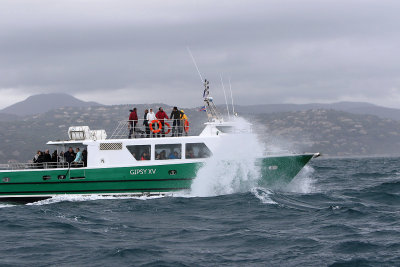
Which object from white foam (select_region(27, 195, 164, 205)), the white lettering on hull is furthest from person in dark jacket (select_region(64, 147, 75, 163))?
the white lettering on hull

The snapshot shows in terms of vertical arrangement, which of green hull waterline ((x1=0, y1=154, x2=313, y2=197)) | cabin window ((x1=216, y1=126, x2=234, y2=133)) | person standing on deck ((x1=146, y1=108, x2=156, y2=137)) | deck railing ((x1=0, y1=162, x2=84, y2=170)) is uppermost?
person standing on deck ((x1=146, y1=108, x2=156, y2=137))

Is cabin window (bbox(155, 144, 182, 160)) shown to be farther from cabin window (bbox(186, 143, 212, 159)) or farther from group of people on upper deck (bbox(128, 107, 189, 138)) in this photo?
group of people on upper deck (bbox(128, 107, 189, 138))

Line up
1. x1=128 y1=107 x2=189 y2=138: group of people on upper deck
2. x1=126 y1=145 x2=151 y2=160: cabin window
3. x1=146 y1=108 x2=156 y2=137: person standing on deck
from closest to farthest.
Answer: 1. x1=126 y1=145 x2=151 y2=160: cabin window
2. x1=128 y1=107 x2=189 y2=138: group of people on upper deck
3. x1=146 y1=108 x2=156 y2=137: person standing on deck

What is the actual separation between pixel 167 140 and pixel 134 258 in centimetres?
1098

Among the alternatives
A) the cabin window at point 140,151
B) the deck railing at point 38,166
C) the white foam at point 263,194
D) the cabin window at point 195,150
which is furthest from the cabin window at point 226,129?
the deck railing at point 38,166

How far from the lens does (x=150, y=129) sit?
23.0m

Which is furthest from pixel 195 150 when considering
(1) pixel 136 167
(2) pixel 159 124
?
(1) pixel 136 167

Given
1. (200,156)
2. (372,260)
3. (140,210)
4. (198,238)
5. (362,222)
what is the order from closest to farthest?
(372,260) < (198,238) < (362,222) < (140,210) < (200,156)

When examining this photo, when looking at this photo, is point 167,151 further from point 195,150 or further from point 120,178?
point 120,178

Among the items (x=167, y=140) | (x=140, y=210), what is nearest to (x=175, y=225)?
(x=140, y=210)

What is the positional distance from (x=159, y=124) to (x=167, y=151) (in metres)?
1.43

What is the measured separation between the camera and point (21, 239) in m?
14.4

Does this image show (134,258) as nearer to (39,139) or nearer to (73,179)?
(73,179)

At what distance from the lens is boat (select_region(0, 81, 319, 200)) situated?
2205 centimetres
